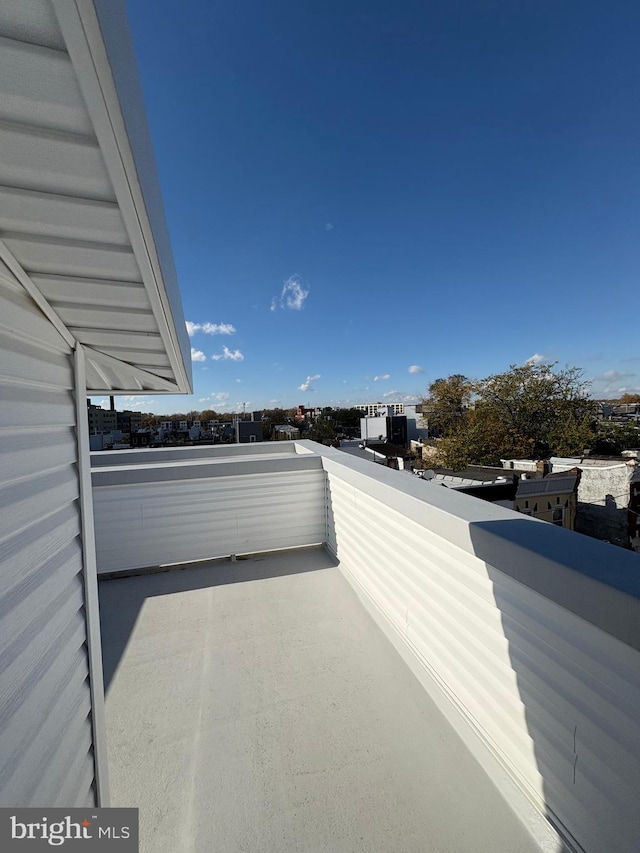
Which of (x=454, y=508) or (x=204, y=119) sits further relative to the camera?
(x=204, y=119)

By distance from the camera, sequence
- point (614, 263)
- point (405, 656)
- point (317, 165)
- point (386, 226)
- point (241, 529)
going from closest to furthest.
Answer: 1. point (405, 656)
2. point (241, 529)
3. point (317, 165)
4. point (386, 226)
5. point (614, 263)

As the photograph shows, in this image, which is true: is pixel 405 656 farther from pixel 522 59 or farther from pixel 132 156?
pixel 522 59

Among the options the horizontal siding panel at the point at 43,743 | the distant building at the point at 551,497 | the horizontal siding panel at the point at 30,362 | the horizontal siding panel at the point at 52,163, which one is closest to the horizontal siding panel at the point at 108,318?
the horizontal siding panel at the point at 30,362

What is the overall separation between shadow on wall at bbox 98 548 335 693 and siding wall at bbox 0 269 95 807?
1575mm

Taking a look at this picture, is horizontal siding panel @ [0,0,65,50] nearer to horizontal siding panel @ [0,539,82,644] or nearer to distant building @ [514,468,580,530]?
horizontal siding panel @ [0,539,82,644]

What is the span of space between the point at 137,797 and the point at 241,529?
7.18 feet

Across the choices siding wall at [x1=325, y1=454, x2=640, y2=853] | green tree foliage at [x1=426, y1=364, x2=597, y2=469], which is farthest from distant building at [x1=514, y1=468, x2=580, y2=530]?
green tree foliage at [x1=426, y1=364, x2=597, y2=469]

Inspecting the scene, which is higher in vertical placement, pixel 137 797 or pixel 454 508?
pixel 454 508

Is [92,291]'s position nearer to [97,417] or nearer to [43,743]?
[43,743]

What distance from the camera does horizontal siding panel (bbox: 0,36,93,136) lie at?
385mm

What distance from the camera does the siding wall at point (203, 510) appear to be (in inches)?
129

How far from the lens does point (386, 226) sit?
12758 mm

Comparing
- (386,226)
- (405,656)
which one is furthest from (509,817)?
(386,226)

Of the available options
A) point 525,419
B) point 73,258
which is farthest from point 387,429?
→ point 73,258
